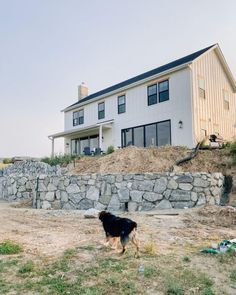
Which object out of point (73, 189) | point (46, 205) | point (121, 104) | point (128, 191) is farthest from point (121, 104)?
point (128, 191)

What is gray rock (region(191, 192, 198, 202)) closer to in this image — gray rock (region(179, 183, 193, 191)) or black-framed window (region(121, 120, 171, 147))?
gray rock (region(179, 183, 193, 191))

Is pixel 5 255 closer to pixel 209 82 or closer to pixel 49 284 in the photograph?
pixel 49 284

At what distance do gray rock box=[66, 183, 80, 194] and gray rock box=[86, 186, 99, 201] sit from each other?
0.51 metres

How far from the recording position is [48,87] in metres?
17.9

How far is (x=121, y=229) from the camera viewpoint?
4555mm

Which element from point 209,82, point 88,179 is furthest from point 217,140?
point 88,179

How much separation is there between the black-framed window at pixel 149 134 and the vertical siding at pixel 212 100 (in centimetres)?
193

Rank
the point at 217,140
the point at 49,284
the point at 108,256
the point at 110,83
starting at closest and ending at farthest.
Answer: the point at 49,284
the point at 108,256
the point at 217,140
the point at 110,83

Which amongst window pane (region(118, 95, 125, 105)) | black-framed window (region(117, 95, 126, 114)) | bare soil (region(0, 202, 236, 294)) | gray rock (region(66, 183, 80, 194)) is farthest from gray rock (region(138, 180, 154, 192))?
window pane (region(118, 95, 125, 105))

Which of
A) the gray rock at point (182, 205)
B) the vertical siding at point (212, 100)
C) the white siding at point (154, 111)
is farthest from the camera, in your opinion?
the vertical siding at point (212, 100)

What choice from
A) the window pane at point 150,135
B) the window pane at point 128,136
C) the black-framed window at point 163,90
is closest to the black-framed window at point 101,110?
the window pane at point 128,136

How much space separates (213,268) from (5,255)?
3244 millimetres

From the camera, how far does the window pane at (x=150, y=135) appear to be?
57.7ft

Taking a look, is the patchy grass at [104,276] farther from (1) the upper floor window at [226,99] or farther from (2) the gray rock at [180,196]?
(1) the upper floor window at [226,99]
